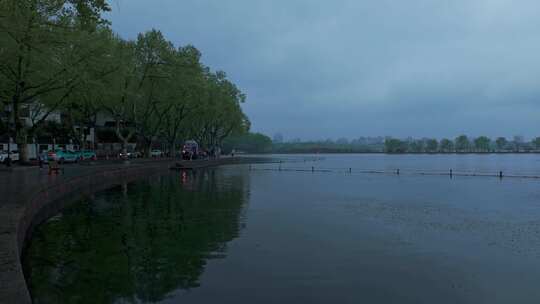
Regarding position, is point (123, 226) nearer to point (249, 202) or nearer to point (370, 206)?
point (249, 202)

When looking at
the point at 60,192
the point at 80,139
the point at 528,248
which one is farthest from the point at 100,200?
the point at 80,139

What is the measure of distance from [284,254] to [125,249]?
15.6 ft

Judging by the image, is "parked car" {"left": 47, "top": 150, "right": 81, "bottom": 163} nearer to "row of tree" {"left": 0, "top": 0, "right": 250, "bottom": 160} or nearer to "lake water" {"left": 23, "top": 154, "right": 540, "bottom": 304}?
"row of tree" {"left": 0, "top": 0, "right": 250, "bottom": 160}

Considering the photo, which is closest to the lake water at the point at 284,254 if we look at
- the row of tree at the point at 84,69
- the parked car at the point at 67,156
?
the row of tree at the point at 84,69

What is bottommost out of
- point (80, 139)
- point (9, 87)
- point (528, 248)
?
point (528, 248)

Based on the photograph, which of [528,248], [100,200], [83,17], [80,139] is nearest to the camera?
[528,248]

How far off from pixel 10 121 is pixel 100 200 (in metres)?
24.4

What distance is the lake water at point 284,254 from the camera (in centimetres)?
959

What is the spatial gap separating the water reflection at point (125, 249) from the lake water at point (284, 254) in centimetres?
3

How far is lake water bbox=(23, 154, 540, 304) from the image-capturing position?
31.5ft

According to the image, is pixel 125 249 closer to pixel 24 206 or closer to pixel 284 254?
pixel 24 206

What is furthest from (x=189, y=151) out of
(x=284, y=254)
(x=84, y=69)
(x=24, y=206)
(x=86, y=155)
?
(x=284, y=254)

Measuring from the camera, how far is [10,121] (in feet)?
140

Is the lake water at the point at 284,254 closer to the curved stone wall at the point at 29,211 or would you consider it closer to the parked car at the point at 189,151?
the curved stone wall at the point at 29,211
